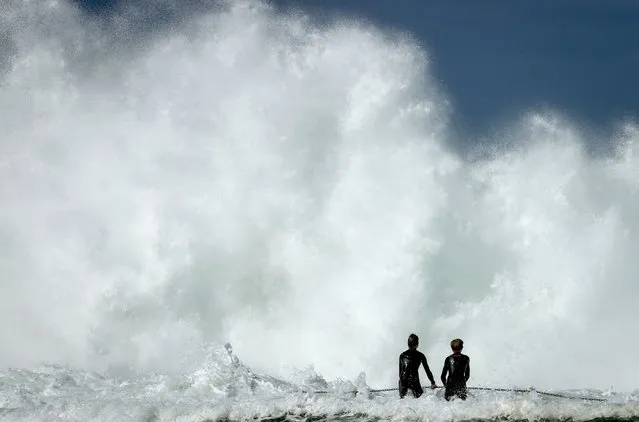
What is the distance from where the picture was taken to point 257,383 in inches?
661

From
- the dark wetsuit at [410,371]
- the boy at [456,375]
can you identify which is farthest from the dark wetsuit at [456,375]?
the dark wetsuit at [410,371]

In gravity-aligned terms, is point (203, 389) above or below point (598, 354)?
below

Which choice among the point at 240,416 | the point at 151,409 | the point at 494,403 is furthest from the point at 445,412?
the point at 151,409

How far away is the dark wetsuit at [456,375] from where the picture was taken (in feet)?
40.5

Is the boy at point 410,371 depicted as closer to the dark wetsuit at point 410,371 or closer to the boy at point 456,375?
the dark wetsuit at point 410,371

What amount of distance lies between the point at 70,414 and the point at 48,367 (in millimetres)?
5159

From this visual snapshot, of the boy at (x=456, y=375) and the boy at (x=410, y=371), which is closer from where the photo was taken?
the boy at (x=456, y=375)

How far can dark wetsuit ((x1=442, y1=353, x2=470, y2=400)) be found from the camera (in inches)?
486

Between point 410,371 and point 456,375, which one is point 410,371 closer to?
point 410,371

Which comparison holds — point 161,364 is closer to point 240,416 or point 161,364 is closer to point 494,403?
point 240,416

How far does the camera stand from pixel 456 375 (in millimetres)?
12383

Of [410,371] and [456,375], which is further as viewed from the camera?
[410,371]

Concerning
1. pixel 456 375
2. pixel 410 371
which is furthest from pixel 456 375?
pixel 410 371

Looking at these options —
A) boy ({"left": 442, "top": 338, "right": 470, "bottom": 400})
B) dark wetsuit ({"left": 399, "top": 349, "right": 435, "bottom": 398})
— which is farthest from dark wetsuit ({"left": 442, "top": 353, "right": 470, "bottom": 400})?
dark wetsuit ({"left": 399, "top": 349, "right": 435, "bottom": 398})
